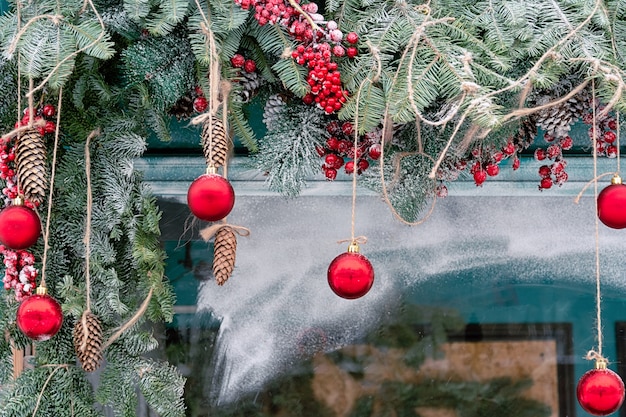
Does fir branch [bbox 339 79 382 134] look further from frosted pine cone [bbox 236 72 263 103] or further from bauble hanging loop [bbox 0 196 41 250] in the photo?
bauble hanging loop [bbox 0 196 41 250]

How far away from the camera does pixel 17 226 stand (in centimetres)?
83

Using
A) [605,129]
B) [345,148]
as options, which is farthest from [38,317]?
[605,129]

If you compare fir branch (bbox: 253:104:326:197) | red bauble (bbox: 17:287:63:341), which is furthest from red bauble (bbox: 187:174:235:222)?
red bauble (bbox: 17:287:63:341)

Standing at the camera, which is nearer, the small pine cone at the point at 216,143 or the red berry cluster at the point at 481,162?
the small pine cone at the point at 216,143

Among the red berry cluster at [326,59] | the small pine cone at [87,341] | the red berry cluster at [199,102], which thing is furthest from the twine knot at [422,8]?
the small pine cone at [87,341]

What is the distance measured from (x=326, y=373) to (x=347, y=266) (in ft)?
1.50

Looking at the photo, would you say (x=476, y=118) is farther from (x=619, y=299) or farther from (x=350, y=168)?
(x=619, y=299)

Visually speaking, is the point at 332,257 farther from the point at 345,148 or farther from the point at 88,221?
the point at 88,221

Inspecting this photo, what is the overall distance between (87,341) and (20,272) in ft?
0.45

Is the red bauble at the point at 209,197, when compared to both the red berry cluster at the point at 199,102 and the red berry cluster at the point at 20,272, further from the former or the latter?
the red berry cluster at the point at 20,272

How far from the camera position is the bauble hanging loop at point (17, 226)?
2.73 ft

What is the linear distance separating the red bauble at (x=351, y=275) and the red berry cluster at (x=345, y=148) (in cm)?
15

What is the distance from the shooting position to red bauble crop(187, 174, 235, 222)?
0.80 metres

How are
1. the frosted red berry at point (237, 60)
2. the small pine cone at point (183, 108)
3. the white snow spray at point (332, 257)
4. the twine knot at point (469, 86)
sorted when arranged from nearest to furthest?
the twine knot at point (469, 86)
the frosted red berry at point (237, 60)
the small pine cone at point (183, 108)
the white snow spray at point (332, 257)
